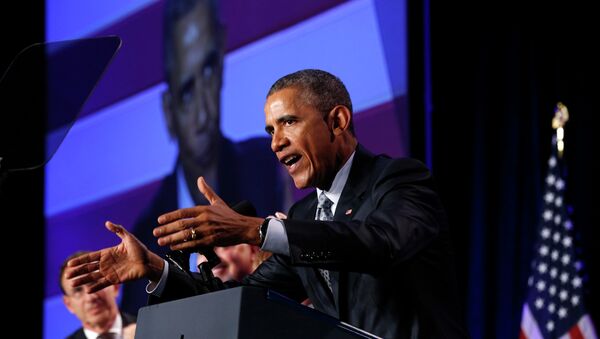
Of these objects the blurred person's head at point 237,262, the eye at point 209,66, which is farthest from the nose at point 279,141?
the eye at point 209,66

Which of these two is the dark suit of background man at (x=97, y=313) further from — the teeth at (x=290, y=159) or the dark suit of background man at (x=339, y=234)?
the teeth at (x=290, y=159)

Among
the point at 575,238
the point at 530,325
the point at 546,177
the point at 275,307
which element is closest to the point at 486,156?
the point at 546,177

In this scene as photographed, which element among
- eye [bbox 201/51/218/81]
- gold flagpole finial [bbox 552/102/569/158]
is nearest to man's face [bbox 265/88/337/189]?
eye [bbox 201/51/218/81]

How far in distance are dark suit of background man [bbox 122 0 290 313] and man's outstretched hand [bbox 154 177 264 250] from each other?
7.99 feet

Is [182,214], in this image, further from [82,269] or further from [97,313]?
[97,313]

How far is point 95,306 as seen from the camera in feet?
14.4

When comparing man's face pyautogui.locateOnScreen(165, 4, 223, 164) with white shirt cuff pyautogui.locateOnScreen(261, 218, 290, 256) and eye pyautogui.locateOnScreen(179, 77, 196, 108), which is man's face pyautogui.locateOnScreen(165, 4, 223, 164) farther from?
white shirt cuff pyautogui.locateOnScreen(261, 218, 290, 256)

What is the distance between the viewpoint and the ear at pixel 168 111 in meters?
4.55

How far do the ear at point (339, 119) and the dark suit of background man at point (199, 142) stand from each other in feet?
5.72

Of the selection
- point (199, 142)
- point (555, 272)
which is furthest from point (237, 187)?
point (555, 272)

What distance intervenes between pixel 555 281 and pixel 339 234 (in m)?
3.31

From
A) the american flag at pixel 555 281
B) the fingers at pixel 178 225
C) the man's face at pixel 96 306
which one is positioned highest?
the fingers at pixel 178 225

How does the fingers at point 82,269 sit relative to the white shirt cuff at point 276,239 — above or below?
below

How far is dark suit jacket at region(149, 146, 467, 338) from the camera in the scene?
5.69 ft
